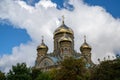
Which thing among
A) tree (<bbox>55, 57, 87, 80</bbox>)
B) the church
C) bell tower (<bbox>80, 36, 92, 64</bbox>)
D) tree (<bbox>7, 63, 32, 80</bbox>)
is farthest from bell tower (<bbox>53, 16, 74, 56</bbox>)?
tree (<bbox>55, 57, 87, 80</bbox>)

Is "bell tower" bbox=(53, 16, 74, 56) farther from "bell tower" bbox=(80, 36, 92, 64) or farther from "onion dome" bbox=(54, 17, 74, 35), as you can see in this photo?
"bell tower" bbox=(80, 36, 92, 64)

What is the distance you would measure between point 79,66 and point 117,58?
8.08 meters

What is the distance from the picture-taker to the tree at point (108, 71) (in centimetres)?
3991

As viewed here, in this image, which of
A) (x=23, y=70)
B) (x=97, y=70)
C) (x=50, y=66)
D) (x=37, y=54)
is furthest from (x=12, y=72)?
(x=37, y=54)

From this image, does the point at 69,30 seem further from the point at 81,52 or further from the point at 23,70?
the point at 23,70

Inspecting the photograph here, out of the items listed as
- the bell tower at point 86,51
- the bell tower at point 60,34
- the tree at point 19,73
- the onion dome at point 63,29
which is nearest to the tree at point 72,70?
the tree at point 19,73

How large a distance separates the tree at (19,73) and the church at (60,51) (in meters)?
23.0

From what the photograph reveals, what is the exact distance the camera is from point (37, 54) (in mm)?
81625

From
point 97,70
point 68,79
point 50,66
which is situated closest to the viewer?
point 97,70

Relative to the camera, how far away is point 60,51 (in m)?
78.1

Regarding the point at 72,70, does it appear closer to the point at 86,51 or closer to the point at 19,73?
the point at 19,73

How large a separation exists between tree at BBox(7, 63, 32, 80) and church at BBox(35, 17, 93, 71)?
23028mm

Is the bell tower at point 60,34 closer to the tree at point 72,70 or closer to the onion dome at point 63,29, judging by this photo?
the onion dome at point 63,29

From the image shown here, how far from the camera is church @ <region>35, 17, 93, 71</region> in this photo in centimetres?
7619
